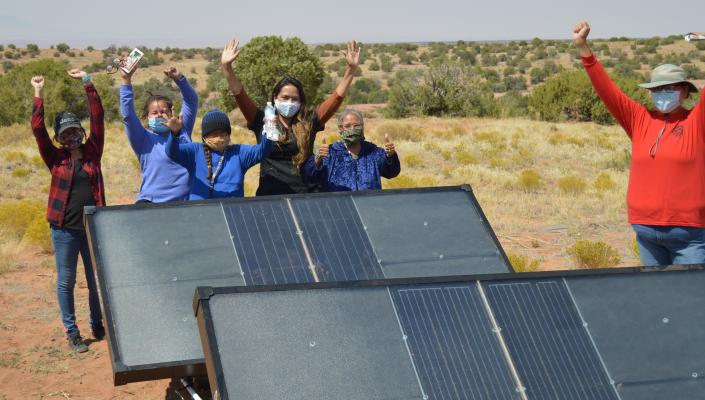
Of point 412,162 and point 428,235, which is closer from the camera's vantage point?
point 428,235

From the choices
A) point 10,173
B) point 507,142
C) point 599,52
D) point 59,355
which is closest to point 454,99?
point 507,142

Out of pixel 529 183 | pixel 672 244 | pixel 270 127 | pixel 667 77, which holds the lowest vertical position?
pixel 529 183

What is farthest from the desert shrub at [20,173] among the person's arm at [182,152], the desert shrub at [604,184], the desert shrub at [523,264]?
the person's arm at [182,152]

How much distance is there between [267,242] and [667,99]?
10.4 ft

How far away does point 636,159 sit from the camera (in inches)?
265

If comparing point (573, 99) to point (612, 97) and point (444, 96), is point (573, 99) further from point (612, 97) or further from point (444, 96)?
point (612, 97)

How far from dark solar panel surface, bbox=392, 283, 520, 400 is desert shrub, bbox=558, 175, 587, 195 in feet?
51.6

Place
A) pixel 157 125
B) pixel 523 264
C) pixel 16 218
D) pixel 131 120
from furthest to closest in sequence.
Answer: pixel 16 218 < pixel 523 264 < pixel 157 125 < pixel 131 120

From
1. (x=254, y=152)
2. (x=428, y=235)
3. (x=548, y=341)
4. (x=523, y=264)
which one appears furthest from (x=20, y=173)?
(x=548, y=341)

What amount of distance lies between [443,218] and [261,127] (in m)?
1.96

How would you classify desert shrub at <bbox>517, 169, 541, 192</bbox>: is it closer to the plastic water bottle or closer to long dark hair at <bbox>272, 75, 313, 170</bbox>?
long dark hair at <bbox>272, 75, 313, 170</bbox>

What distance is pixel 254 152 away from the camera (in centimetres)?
747

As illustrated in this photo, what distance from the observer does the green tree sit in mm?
45219

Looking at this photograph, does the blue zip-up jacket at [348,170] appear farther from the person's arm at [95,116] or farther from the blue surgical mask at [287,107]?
the person's arm at [95,116]
